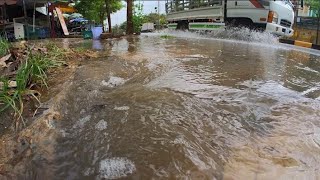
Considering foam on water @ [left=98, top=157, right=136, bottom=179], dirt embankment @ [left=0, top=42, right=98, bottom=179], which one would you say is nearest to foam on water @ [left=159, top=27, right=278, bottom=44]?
dirt embankment @ [left=0, top=42, right=98, bottom=179]

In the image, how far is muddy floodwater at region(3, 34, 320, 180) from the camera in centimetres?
229

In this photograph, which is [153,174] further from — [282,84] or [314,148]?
[282,84]

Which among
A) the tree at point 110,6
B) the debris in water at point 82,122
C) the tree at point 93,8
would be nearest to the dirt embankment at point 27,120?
the debris in water at point 82,122

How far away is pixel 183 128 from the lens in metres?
2.91

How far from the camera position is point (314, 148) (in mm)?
2643

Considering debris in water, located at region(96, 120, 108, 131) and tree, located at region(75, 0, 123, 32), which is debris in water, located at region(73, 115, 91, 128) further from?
tree, located at region(75, 0, 123, 32)

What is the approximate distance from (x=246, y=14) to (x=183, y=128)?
30.7 feet

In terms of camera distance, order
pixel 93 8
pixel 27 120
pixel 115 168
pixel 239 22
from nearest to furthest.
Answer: pixel 115 168, pixel 27 120, pixel 239 22, pixel 93 8

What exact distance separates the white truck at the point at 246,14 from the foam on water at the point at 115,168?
9804mm

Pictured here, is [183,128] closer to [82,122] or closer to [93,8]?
[82,122]

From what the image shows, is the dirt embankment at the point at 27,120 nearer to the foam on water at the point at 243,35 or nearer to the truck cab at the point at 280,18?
the truck cab at the point at 280,18

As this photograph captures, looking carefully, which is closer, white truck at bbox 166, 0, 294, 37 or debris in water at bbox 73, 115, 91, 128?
debris in water at bbox 73, 115, 91, 128

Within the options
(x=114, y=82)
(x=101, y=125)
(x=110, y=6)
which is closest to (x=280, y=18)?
(x=114, y=82)

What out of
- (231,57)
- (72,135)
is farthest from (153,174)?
(231,57)
